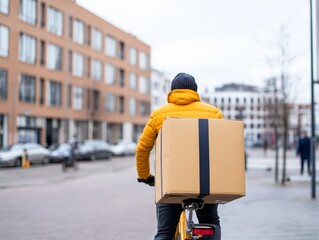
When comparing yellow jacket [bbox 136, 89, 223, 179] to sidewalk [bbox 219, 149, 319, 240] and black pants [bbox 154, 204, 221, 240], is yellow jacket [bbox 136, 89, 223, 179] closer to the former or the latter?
black pants [bbox 154, 204, 221, 240]

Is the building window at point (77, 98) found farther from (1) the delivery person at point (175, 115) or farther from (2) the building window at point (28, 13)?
(1) the delivery person at point (175, 115)

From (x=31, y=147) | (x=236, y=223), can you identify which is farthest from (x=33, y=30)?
(x=236, y=223)

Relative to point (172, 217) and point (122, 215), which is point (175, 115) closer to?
point (172, 217)

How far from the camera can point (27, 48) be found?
43.4 m

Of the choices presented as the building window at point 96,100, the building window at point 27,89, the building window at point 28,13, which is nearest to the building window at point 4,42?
the building window at point 28,13

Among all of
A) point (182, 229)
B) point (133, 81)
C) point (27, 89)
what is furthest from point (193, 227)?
point (133, 81)

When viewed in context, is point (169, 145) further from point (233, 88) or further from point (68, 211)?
point (233, 88)

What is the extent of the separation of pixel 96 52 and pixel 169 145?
57.5 m

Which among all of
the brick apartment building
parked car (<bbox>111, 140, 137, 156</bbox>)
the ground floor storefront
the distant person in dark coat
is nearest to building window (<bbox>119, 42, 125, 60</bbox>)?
the brick apartment building

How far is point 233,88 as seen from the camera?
154 meters

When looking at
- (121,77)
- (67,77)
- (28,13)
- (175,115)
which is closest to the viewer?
(175,115)

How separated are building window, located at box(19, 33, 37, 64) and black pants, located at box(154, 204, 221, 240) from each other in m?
38.7

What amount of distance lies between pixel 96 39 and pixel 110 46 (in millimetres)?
4717

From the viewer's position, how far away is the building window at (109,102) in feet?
208
